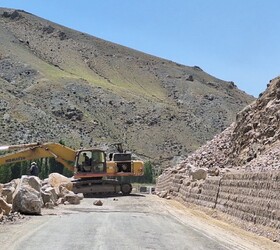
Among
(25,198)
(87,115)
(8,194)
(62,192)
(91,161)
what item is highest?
(87,115)

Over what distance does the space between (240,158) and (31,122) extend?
92.7 metres

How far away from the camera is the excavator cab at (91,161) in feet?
116

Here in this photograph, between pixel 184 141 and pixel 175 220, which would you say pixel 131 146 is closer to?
pixel 184 141

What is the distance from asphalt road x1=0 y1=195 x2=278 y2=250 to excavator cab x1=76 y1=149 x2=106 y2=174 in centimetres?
1233

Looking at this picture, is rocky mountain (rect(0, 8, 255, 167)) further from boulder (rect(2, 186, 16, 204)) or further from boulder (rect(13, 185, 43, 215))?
boulder (rect(13, 185, 43, 215))

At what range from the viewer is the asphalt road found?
13992mm

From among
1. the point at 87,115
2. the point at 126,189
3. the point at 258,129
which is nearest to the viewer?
the point at 258,129

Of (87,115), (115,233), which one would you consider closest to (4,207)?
(115,233)

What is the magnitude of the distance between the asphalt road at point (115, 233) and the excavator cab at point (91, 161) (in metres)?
12.3

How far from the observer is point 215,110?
19388 cm

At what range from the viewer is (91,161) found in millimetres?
35562

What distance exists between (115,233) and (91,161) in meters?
19.6

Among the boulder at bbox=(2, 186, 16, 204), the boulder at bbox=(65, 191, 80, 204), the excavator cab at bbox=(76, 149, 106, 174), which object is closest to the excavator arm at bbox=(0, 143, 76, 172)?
the excavator cab at bbox=(76, 149, 106, 174)

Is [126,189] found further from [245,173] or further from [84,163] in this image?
[245,173]
